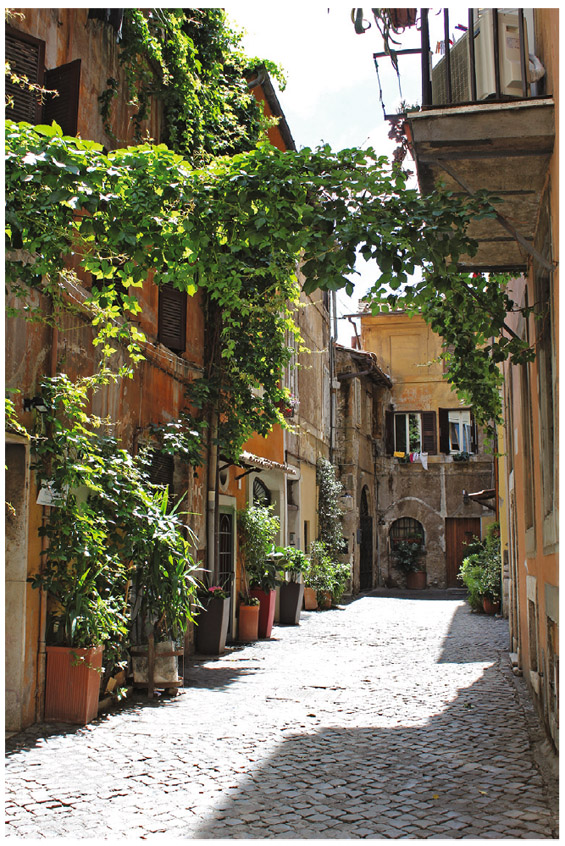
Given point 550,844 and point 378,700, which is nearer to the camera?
point 550,844

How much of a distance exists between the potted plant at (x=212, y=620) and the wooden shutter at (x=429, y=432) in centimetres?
1816

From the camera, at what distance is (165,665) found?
25.5 feet

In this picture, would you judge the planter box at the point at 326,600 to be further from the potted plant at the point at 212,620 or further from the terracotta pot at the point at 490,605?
the potted plant at the point at 212,620

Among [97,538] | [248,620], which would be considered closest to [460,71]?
[97,538]

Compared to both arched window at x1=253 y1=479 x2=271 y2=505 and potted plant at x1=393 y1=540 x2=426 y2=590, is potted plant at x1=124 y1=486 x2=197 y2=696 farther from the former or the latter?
potted plant at x1=393 y1=540 x2=426 y2=590

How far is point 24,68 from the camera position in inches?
271

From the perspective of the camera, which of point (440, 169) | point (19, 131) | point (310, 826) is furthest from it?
point (440, 169)

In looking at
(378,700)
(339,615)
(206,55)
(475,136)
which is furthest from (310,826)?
(339,615)

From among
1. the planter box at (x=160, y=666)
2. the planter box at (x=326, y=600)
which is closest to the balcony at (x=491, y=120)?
the planter box at (x=160, y=666)

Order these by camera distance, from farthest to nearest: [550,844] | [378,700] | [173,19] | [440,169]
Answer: [173,19] → [378,700] → [440,169] → [550,844]

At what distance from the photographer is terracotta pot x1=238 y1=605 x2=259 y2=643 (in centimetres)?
1209

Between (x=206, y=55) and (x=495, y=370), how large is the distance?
19.6 feet

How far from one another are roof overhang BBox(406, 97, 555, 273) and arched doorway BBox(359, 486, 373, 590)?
19.5 m

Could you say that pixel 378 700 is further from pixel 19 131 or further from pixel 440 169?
pixel 19 131
